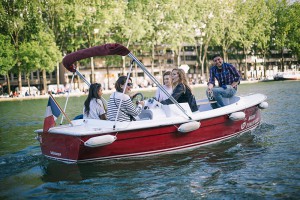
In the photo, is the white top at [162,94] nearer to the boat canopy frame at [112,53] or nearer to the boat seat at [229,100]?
the boat canopy frame at [112,53]

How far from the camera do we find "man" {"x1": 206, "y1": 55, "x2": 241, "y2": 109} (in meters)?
12.7

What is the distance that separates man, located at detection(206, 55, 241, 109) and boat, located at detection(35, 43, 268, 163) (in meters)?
1.20

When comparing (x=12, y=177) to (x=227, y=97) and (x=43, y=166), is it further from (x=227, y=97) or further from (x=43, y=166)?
(x=227, y=97)

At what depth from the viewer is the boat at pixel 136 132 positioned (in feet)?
29.8

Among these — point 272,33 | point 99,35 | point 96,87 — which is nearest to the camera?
point 96,87

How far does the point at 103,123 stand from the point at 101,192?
2.29 m

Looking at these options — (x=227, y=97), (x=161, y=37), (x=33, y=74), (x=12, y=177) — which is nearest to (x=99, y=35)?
(x=161, y=37)

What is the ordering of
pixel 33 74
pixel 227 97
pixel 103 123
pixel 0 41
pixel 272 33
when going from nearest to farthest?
pixel 103 123 → pixel 227 97 → pixel 0 41 → pixel 33 74 → pixel 272 33

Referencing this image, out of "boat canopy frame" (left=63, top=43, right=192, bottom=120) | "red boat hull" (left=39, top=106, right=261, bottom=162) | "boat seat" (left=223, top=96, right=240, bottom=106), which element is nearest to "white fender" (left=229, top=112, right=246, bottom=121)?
"red boat hull" (left=39, top=106, right=261, bottom=162)

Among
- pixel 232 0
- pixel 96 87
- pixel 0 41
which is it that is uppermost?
pixel 232 0

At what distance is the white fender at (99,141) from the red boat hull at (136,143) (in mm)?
110

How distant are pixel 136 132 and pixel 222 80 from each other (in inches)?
184

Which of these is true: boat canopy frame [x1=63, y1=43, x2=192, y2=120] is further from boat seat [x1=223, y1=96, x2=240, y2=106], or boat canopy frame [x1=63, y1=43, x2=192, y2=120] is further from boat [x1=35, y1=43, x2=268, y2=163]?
boat seat [x1=223, y1=96, x2=240, y2=106]

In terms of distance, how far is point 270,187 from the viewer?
7.30m
